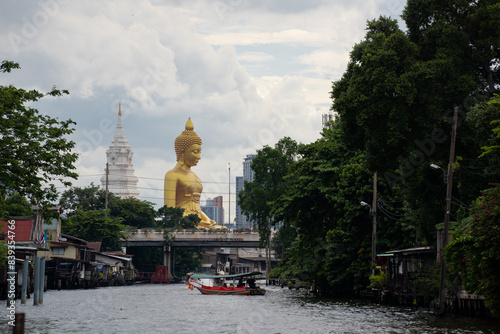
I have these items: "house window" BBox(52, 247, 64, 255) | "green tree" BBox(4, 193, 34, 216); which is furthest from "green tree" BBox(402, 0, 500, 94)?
"house window" BBox(52, 247, 64, 255)

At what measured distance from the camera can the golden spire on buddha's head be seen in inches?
5157

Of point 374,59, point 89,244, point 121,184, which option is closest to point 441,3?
point 374,59

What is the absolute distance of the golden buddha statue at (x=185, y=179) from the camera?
130875 millimetres

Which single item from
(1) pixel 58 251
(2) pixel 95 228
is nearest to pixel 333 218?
(1) pixel 58 251

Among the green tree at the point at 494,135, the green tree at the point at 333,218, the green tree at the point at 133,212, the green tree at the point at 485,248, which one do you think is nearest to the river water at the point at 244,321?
the green tree at the point at 485,248

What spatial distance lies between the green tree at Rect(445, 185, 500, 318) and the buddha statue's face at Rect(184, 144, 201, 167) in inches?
4144

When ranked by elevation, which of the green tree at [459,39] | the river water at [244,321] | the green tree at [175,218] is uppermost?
the green tree at [459,39]

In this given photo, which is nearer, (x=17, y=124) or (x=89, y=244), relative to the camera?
(x=17, y=124)

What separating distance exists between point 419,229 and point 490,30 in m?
11.0

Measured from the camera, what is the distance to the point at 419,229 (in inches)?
1495

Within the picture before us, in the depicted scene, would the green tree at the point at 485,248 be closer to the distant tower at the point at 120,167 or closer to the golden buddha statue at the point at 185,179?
the golden buddha statue at the point at 185,179

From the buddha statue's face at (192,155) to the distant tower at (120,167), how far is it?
27104mm

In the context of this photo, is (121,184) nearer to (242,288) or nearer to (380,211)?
(242,288)

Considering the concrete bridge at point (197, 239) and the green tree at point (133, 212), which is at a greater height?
the green tree at point (133, 212)
